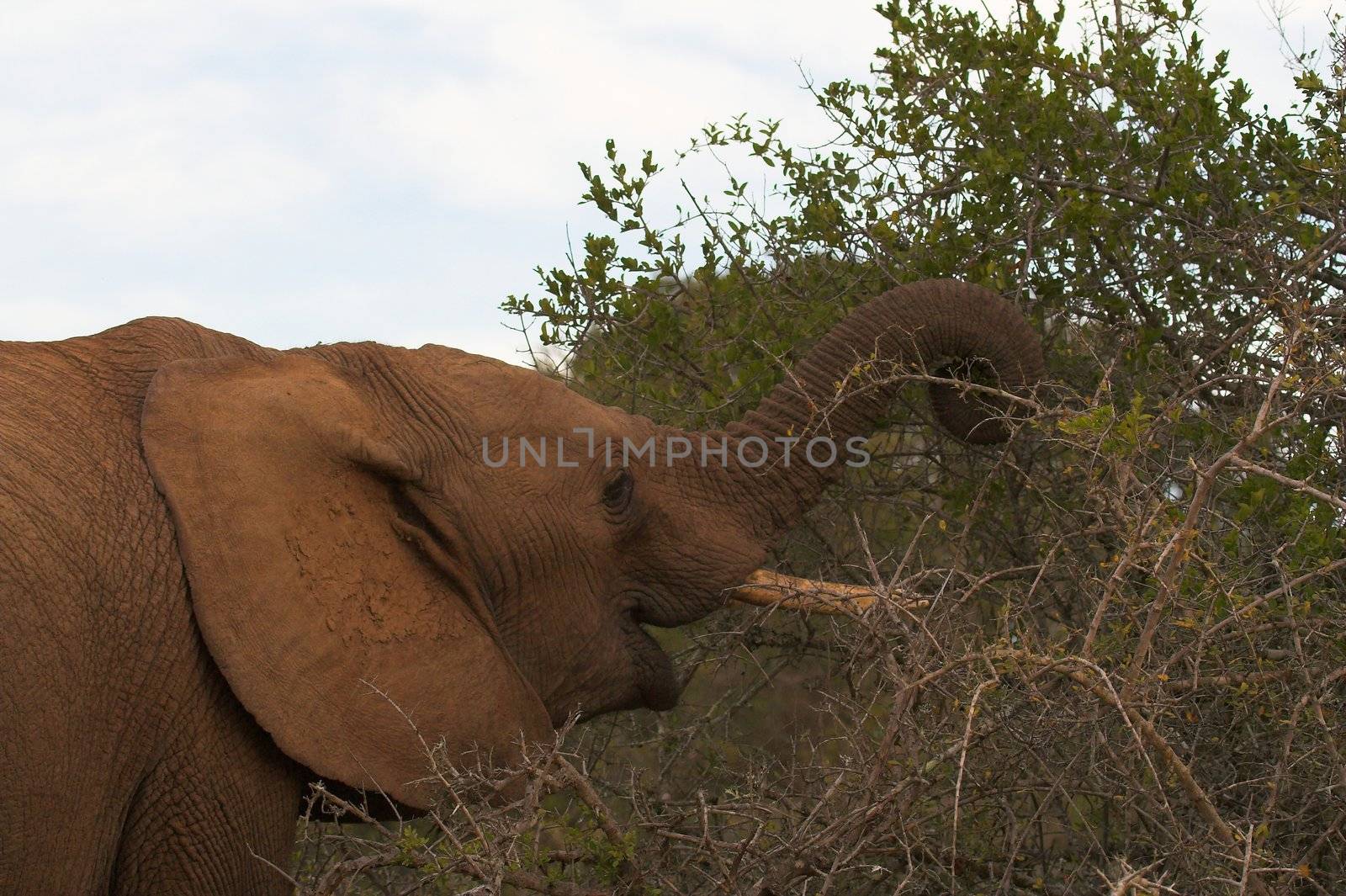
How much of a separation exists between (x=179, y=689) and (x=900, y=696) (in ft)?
5.79

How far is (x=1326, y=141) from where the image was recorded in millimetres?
4750

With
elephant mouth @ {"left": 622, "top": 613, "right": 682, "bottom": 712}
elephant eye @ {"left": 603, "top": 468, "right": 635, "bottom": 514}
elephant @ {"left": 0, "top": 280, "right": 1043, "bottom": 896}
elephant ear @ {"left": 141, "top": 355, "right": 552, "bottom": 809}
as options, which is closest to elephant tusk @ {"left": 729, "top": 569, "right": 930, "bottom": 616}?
elephant @ {"left": 0, "top": 280, "right": 1043, "bottom": 896}

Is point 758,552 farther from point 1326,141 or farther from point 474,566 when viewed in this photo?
point 1326,141

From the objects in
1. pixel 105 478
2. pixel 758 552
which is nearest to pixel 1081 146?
pixel 758 552

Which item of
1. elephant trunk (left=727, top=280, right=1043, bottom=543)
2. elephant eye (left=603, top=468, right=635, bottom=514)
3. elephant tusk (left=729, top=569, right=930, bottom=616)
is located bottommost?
elephant tusk (left=729, top=569, right=930, bottom=616)

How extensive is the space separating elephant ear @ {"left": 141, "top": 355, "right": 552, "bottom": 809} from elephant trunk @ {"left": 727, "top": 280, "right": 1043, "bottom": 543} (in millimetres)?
1018

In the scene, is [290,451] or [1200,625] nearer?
[1200,625]

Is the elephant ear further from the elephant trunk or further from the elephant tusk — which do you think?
the elephant trunk

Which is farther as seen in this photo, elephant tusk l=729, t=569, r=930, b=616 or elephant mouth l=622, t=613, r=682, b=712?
elephant mouth l=622, t=613, r=682, b=712

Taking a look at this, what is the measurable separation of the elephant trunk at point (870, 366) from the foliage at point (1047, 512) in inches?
9.8

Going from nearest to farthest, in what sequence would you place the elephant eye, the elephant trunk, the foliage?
the foliage
the elephant eye
the elephant trunk

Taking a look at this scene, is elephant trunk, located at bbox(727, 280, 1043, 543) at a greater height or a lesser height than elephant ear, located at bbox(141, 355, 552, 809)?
greater

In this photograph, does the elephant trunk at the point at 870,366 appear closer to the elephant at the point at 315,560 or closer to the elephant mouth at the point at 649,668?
the elephant at the point at 315,560

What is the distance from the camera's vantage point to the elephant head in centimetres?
380
